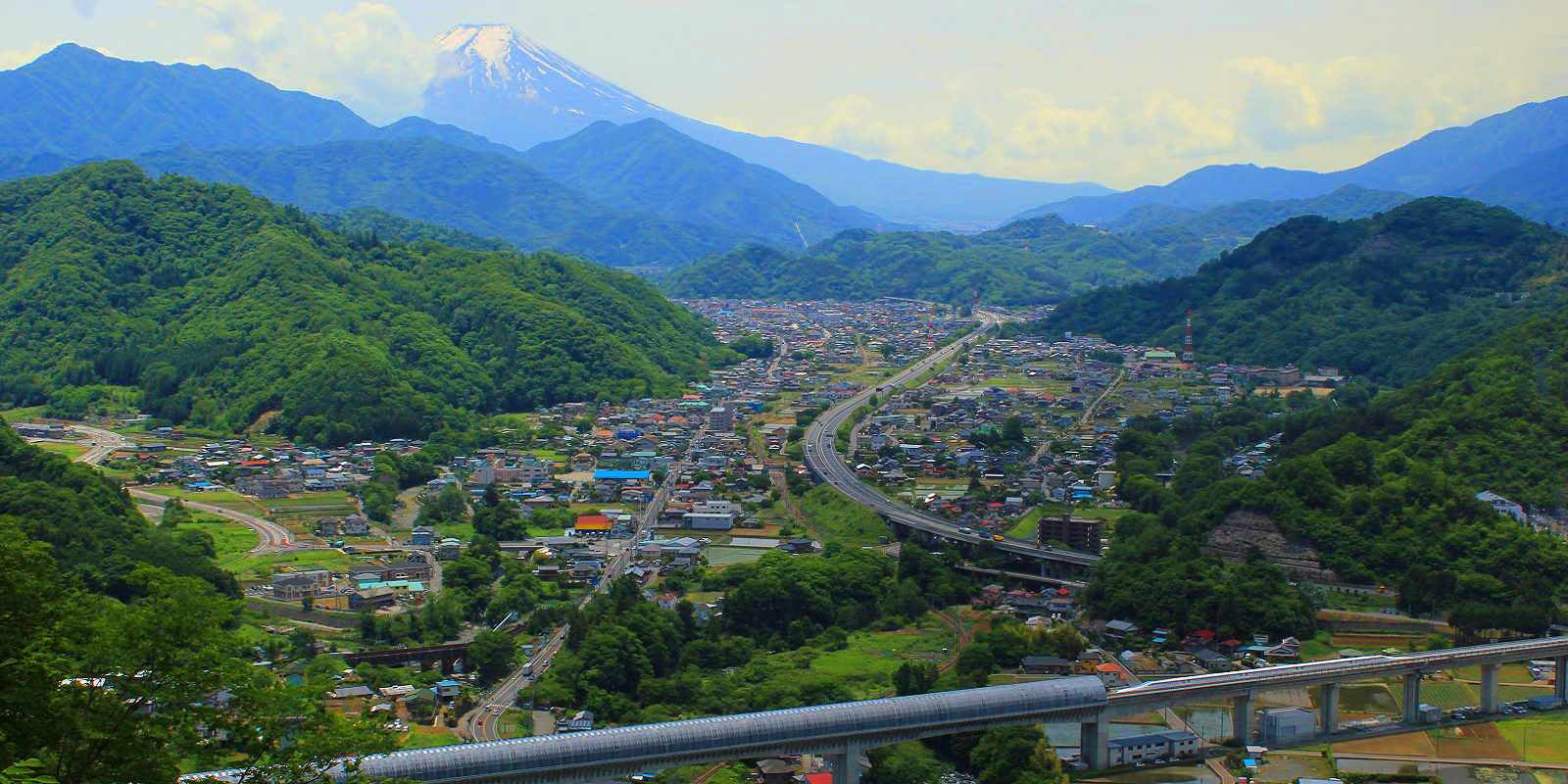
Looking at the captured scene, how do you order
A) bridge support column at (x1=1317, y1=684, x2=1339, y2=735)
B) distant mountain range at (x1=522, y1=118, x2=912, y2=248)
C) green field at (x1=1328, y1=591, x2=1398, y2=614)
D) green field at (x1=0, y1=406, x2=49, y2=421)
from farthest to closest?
distant mountain range at (x1=522, y1=118, x2=912, y2=248) → green field at (x1=0, y1=406, x2=49, y2=421) → green field at (x1=1328, y1=591, x2=1398, y2=614) → bridge support column at (x1=1317, y1=684, x2=1339, y2=735)

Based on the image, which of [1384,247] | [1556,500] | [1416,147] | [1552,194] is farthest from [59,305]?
[1416,147]

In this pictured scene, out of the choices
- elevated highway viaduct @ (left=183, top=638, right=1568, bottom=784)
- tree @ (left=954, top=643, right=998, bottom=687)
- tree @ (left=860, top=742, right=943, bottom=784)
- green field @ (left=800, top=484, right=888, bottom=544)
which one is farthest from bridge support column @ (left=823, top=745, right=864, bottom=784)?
green field @ (left=800, top=484, right=888, bottom=544)

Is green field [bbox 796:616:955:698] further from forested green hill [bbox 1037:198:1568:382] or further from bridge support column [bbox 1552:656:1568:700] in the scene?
forested green hill [bbox 1037:198:1568:382]

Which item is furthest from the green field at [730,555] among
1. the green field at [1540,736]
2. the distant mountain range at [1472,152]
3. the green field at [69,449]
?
the distant mountain range at [1472,152]

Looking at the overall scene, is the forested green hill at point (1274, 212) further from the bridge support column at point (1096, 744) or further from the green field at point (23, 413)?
the bridge support column at point (1096, 744)

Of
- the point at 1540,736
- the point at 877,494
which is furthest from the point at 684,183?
the point at 1540,736

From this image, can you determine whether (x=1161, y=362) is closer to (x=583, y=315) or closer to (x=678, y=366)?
(x=678, y=366)
